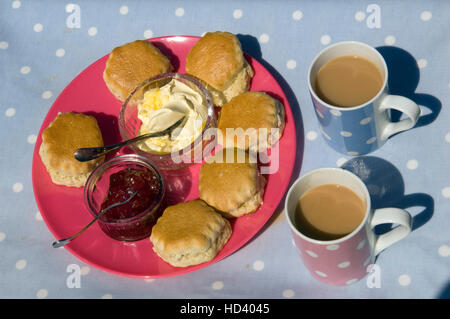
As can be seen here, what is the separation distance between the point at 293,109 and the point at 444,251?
2.98 feet

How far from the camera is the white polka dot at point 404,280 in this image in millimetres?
2107

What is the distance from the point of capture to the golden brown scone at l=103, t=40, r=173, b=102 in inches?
97.4

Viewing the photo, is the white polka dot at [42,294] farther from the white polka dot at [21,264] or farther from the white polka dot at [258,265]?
the white polka dot at [258,265]

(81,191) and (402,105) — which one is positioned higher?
(402,105)

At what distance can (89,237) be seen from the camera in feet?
7.47

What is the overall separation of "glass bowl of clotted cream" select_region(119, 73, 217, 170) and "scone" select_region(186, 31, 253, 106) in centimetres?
6

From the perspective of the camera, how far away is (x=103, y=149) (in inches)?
90.2

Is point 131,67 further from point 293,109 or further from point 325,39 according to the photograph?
point 325,39

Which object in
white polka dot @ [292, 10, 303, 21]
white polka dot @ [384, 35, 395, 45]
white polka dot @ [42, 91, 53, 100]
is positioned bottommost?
white polka dot @ [42, 91, 53, 100]

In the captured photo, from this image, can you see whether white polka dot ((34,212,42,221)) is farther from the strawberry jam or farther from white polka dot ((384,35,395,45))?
white polka dot ((384,35,395,45))

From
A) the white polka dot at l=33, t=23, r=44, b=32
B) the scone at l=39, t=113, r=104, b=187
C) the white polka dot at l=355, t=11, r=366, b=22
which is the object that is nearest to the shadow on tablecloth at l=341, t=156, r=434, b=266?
the white polka dot at l=355, t=11, r=366, b=22

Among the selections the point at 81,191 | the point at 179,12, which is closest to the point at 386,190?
the point at 81,191

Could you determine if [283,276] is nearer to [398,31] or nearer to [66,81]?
[398,31]
